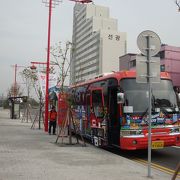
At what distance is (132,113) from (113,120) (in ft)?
3.74

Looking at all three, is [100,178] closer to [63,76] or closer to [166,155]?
[166,155]

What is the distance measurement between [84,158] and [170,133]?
140 inches

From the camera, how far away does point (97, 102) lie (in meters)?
16.8

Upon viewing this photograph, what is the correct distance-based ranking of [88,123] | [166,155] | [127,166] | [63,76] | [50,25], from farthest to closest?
1. [50,25]
2. [63,76]
3. [88,123]
4. [166,155]
5. [127,166]

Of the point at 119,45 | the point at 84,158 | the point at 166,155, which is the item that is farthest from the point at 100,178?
the point at 119,45

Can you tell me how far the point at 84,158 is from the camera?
1279 cm

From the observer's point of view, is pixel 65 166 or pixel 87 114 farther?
pixel 87 114

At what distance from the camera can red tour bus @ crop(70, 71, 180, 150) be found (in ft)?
46.2

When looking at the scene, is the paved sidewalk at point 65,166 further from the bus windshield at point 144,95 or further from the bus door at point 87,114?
the bus door at point 87,114

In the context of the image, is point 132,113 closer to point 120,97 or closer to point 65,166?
point 120,97

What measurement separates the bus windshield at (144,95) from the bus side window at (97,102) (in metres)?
1.96

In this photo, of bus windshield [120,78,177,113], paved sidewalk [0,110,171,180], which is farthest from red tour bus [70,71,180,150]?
paved sidewalk [0,110,171,180]

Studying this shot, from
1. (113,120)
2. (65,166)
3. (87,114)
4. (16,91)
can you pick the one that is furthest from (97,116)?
(16,91)

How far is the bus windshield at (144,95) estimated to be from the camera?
14297mm
